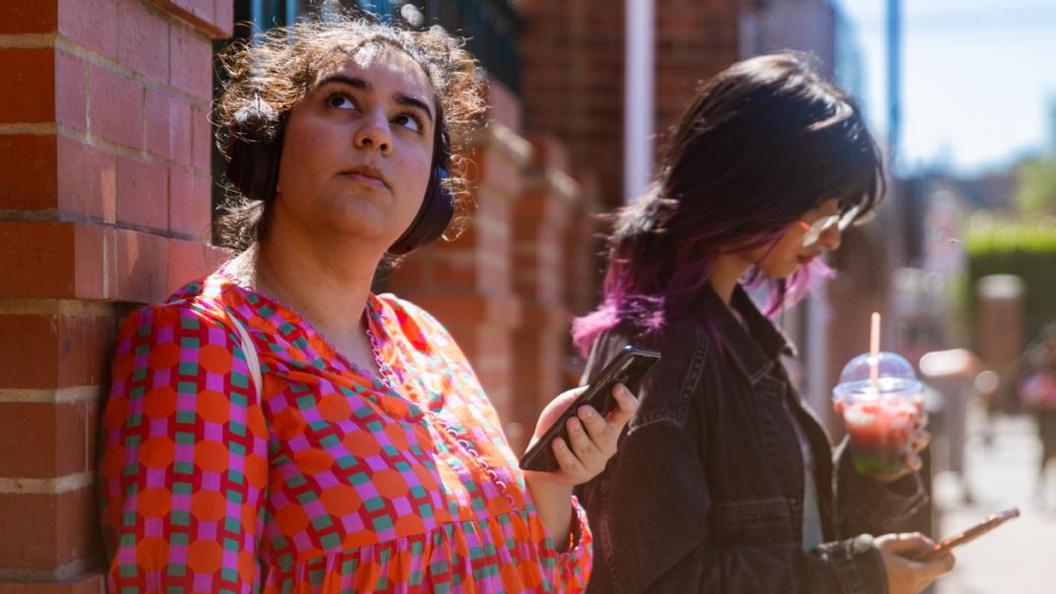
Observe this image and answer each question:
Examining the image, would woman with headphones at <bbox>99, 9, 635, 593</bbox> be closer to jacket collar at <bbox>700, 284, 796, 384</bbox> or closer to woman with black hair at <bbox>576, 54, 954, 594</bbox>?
woman with black hair at <bbox>576, 54, 954, 594</bbox>

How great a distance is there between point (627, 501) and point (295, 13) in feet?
4.65

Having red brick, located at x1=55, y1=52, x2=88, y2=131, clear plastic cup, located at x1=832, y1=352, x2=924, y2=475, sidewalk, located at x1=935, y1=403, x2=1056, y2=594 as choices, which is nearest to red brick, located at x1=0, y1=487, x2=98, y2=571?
red brick, located at x1=55, y1=52, x2=88, y2=131

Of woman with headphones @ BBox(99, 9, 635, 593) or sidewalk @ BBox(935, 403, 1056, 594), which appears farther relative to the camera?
sidewalk @ BBox(935, 403, 1056, 594)

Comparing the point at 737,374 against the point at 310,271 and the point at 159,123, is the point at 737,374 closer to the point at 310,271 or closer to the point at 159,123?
the point at 310,271

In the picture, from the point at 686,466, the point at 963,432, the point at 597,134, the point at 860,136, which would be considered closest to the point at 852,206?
the point at 860,136

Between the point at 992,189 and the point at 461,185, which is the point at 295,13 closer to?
the point at 461,185

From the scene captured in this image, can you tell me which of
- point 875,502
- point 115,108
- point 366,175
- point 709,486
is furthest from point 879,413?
point 115,108

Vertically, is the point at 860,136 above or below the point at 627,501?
above

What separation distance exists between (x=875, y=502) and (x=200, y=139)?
4.99 feet

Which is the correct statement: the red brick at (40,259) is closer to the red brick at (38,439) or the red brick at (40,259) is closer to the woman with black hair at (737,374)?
the red brick at (38,439)

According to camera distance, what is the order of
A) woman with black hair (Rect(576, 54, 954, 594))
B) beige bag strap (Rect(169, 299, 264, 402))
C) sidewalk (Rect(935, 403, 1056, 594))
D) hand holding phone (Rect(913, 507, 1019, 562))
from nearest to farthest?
beige bag strap (Rect(169, 299, 264, 402))
woman with black hair (Rect(576, 54, 954, 594))
hand holding phone (Rect(913, 507, 1019, 562))
sidewalk (Rect(935, 403, 1056, 594))

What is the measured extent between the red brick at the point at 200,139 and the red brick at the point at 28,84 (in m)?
0.39

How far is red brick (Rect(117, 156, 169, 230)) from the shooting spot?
5.55ft

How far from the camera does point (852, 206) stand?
99.9 inches
